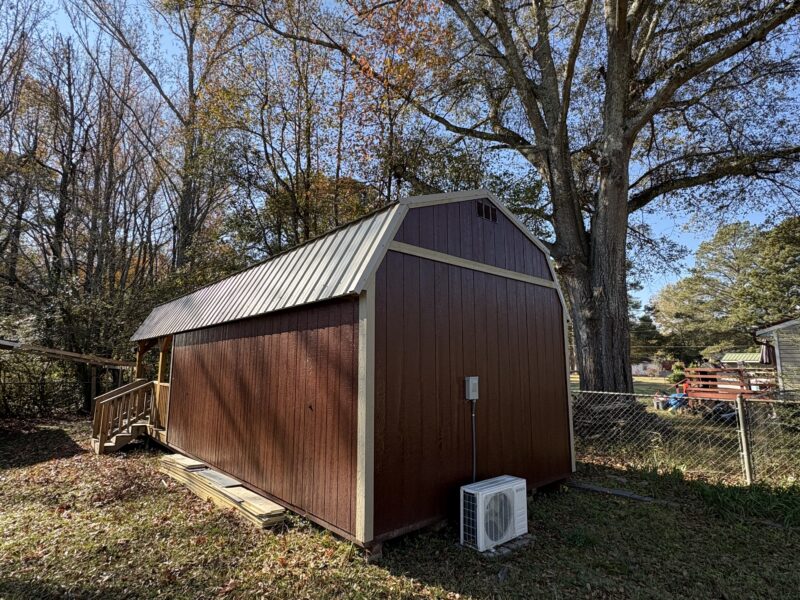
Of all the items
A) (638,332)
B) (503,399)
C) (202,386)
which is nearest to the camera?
(503,399)

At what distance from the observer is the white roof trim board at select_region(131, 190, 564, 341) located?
3.72 metres

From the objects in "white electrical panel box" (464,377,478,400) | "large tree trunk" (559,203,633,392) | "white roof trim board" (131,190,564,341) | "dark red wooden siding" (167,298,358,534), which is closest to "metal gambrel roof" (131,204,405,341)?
"white roof trim board" (131,190,564,341)

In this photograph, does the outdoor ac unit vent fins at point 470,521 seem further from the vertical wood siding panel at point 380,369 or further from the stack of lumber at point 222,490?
the stack of lumber at point 222,490

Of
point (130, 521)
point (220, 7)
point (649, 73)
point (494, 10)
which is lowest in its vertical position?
point (130, 521)

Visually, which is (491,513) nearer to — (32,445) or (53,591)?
(53,591)

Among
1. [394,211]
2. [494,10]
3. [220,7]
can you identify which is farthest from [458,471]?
[220,7]

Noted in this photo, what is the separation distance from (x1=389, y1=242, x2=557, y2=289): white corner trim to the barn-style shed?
0.8 inches

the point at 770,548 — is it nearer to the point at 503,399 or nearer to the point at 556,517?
the point at 556,517

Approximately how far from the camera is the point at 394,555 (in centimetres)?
342

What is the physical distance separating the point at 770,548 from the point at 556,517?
5.61ft

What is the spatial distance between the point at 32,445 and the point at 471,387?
927 cm

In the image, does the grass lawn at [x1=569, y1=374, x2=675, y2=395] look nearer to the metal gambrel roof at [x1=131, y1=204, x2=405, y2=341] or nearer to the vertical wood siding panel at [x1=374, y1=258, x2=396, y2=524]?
the metal gambrel roof at [x1=131, y1=204, x2=405, y2=341]

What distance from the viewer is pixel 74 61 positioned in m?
14.4

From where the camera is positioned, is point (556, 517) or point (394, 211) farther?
point (556, 517)
